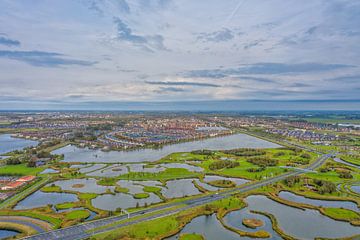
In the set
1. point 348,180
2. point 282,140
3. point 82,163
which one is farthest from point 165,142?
point 348,180

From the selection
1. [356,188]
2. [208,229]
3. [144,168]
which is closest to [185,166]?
[144,168]

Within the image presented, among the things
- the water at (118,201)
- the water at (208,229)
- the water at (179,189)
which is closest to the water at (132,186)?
the water at (118,201)

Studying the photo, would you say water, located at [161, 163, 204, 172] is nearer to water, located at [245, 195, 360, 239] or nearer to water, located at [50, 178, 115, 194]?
water, located at [50, 178, 115, 194]

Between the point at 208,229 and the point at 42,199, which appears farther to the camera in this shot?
the point at 42,199

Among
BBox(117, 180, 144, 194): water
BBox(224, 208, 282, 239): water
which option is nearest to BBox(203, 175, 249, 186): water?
BBox(117, 180, 144, 194): water

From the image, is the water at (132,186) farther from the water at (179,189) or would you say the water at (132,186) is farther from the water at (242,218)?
the water at (242,218)

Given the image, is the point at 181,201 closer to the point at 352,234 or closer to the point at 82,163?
the point at 352,234

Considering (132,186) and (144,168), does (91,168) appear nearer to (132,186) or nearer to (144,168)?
(144,168)
